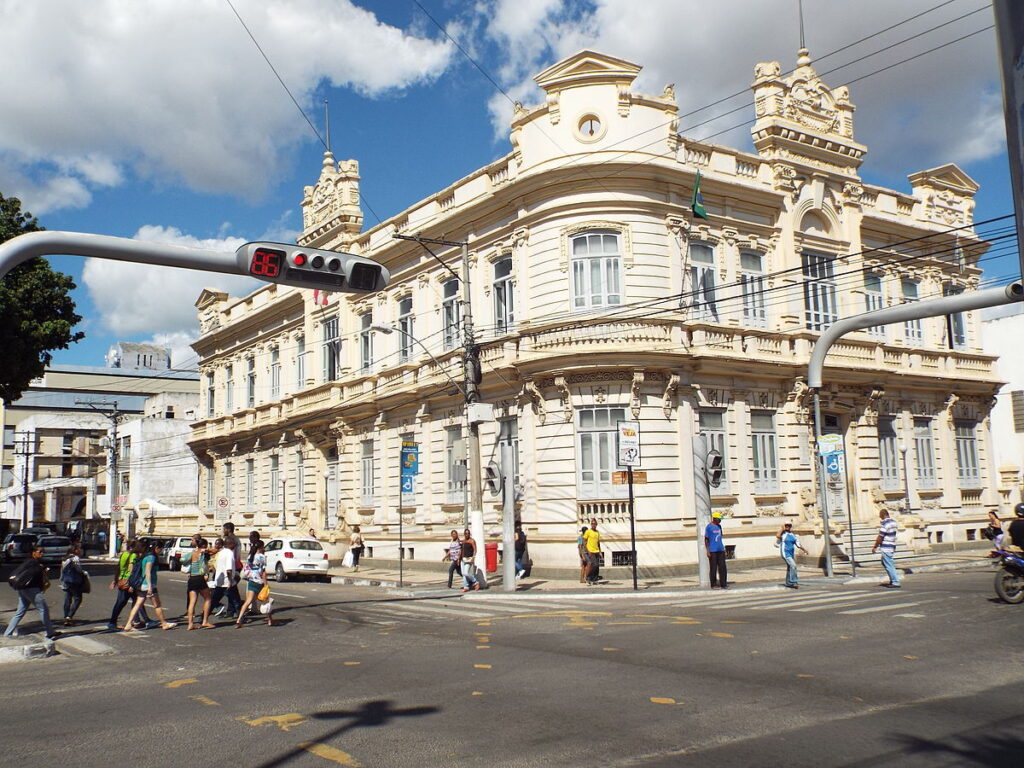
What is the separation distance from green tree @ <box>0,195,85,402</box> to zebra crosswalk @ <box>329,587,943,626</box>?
1641cm

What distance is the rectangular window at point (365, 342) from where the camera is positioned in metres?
36.8

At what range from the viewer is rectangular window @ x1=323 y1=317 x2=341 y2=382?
128ft

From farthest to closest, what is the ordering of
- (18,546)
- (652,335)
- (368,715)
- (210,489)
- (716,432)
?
(210,489)
(18,546)
(716,432)
(652,335)
(368,715)

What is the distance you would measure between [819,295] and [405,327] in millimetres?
15075

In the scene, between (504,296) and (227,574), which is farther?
(504,296)

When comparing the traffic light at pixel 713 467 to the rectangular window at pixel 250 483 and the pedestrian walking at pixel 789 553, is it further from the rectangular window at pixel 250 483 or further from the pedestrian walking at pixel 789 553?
the rectangular window at pixel 250 483

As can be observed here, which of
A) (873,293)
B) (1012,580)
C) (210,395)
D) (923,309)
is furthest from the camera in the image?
(210,395)

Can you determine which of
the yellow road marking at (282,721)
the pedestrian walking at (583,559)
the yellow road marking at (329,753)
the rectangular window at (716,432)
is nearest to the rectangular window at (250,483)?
the pedestrian walking at (583,559)

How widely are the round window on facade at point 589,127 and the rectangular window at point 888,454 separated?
48.1 feet

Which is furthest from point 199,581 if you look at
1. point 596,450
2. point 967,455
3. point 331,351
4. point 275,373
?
point 967,455

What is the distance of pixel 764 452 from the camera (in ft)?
95.9

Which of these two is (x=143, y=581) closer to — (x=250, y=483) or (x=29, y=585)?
(x=29, y=585)

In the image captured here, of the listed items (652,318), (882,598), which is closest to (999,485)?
(652,318)

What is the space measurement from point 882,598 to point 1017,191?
1624 centimetres
